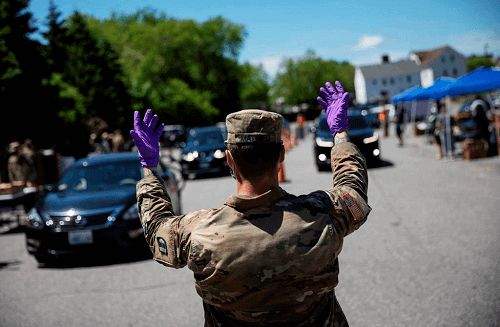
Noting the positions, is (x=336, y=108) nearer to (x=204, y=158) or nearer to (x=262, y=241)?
(x=262, y=241)

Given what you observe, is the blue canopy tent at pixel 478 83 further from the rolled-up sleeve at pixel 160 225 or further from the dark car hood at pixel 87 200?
the rolled-up sleeve at pixel 160 225

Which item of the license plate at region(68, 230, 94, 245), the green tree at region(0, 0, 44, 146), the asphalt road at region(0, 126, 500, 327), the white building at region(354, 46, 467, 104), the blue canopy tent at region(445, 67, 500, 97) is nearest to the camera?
the asphalt road at region(0, 126, 500, 327)

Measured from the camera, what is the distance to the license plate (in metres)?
7.85

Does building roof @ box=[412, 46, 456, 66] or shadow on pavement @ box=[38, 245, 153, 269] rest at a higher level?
building roof @ box=[412, 46, 456, 66]

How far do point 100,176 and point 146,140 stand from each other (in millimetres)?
7174

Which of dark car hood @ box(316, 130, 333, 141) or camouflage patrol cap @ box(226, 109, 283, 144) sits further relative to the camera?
dark car hood @ box(316, 130, 333, 141)

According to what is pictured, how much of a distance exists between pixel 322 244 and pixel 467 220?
7514 millimetres

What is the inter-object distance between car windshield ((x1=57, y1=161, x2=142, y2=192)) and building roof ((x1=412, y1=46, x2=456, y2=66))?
105024mm

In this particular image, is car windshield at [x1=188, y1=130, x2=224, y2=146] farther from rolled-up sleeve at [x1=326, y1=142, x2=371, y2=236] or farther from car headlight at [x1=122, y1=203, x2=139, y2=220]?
rolled-up sleeve at [x1=326, y1=142, x2=371, y2=236]

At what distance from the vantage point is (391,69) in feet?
382

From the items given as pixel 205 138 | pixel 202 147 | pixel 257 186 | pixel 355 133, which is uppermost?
pixel 257 186

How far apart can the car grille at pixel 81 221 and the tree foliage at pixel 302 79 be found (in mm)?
113287

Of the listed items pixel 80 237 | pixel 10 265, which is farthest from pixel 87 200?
pixel 10 265

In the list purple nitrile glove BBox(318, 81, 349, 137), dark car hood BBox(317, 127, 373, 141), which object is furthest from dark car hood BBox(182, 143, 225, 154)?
purple nitrile glove BBox(318, 81, 349, 137)
